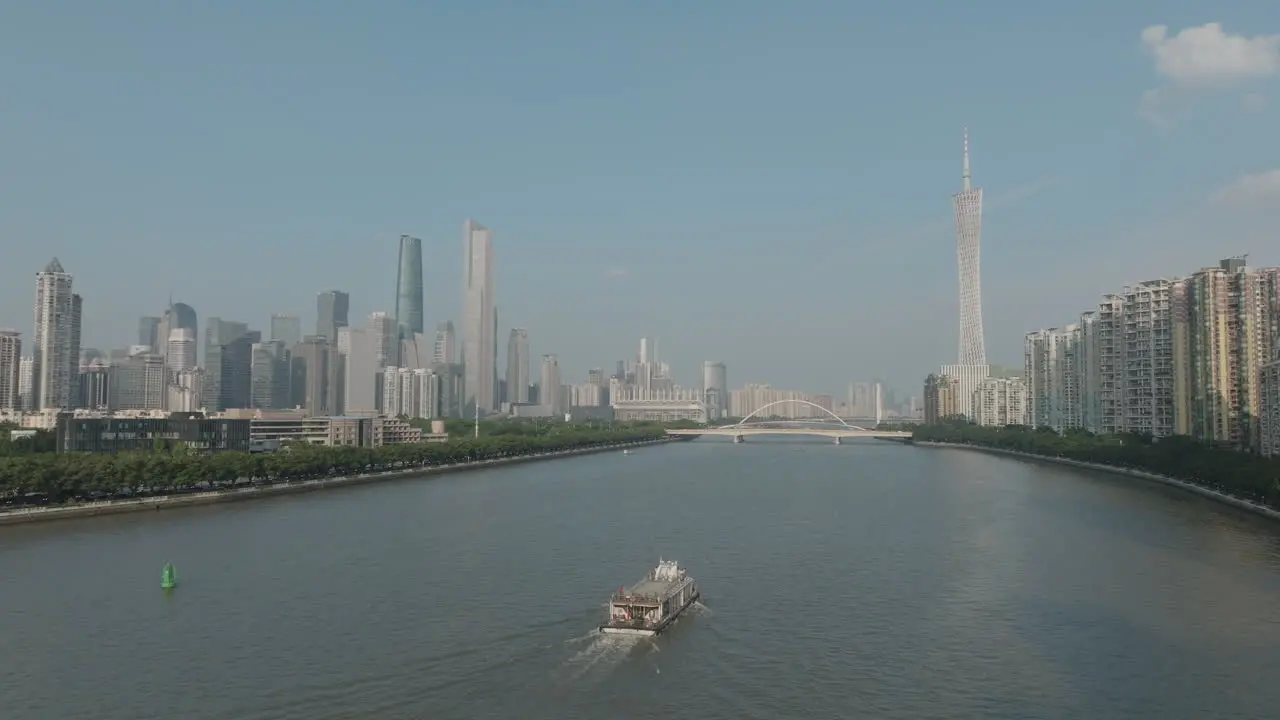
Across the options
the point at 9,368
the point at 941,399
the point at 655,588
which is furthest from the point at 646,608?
the point at 941,399

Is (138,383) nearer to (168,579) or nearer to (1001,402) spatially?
(1001,402)

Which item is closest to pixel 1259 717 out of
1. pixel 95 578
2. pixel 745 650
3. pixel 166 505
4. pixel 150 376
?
pixel 745 650

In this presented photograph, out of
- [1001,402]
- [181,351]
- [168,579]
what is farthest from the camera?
[181,351]

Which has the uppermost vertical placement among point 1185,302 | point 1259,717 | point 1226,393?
point 1185,302

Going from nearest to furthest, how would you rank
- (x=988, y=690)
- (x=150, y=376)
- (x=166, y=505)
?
(x=988, y=690)
(x=166, y=505)
(x=150, y=376)

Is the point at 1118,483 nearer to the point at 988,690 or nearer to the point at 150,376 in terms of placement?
the point at 988,690

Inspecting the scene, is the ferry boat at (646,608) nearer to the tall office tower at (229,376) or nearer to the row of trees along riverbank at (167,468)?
the row of trees along riverbank at (167,468)
